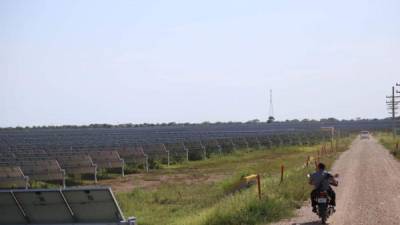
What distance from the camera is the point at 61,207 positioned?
970 cm

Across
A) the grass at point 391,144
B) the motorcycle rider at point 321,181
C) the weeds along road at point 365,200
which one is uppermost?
the motorcycle rider at point 321,181

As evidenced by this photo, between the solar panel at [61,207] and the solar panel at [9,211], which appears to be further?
the solar panel at [9,211]

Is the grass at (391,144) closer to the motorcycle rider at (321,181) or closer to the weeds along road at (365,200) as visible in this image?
the weeds along road at (365,200)

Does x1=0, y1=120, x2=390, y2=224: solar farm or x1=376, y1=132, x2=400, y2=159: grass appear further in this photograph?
x1=376, y1=132, x2=400, y2=159: grass

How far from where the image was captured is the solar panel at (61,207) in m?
9.48

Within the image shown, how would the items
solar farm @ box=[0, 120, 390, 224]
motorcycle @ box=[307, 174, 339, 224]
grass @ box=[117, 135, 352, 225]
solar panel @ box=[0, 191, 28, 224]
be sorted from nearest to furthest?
solar farm @ box=[0, 120, 390, 224] < solar panel @ box=[0, 191, 28, 224] < motorcycle @ box=[307, 174, 339, 224] < grass @ box=[117, 135, 352, 225]

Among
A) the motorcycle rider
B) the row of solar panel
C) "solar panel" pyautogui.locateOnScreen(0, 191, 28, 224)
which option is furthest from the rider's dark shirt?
the row of solar panel

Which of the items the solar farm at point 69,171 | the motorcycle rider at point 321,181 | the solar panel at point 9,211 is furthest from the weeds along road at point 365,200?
the solar panel at point 9,211

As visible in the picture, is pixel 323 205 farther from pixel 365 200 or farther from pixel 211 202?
pixel 211 202

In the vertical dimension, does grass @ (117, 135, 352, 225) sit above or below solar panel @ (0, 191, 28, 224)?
below

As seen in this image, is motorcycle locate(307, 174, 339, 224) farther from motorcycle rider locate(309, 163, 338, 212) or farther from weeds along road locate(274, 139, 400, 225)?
weeds along road locate(274, 139, 400, 225)

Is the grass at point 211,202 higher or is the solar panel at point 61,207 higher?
the solar panel at point 61,207

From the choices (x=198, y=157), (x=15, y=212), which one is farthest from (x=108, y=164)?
(x=15, y=212)

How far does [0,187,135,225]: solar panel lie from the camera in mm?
9477
